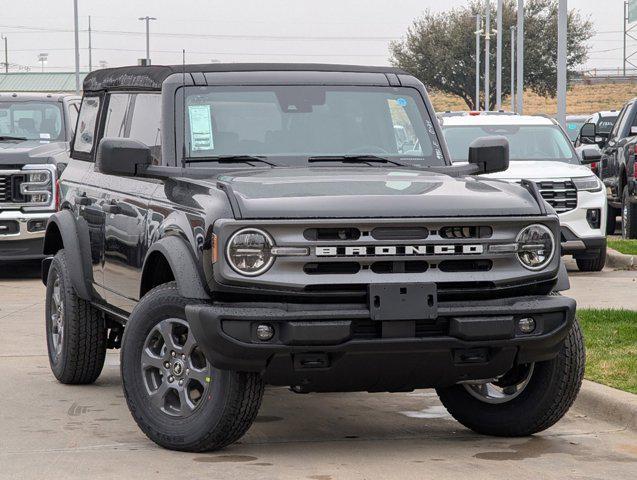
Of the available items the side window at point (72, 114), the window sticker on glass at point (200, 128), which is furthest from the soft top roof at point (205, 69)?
the side window at point (72, 114)

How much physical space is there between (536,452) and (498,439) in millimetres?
355

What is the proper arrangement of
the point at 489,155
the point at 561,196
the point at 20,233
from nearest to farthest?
the point at 489,155
the point at 561,196
the point at 20,233

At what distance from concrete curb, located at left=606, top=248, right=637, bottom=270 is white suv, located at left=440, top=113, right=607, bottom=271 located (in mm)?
626

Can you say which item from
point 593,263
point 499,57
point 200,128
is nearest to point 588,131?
point 593,263

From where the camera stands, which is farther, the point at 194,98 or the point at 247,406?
the point at 194,98

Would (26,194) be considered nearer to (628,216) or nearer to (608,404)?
(628,216)

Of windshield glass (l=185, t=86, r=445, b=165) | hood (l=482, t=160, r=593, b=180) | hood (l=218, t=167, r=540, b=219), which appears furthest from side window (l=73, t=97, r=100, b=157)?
hood (l=482, t=160, r=593, b=180)

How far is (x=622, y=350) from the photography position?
9906 mm

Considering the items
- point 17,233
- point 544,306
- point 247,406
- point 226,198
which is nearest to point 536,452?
point 544,306

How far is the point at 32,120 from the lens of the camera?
1828cm

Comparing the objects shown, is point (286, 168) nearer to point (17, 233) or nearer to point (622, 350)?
point (622, 350)

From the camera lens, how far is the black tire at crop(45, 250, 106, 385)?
907 cm

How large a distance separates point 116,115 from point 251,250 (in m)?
2.87

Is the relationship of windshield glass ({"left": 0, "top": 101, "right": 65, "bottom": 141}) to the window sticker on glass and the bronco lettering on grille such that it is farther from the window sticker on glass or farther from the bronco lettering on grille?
the bronco lettering on grille
